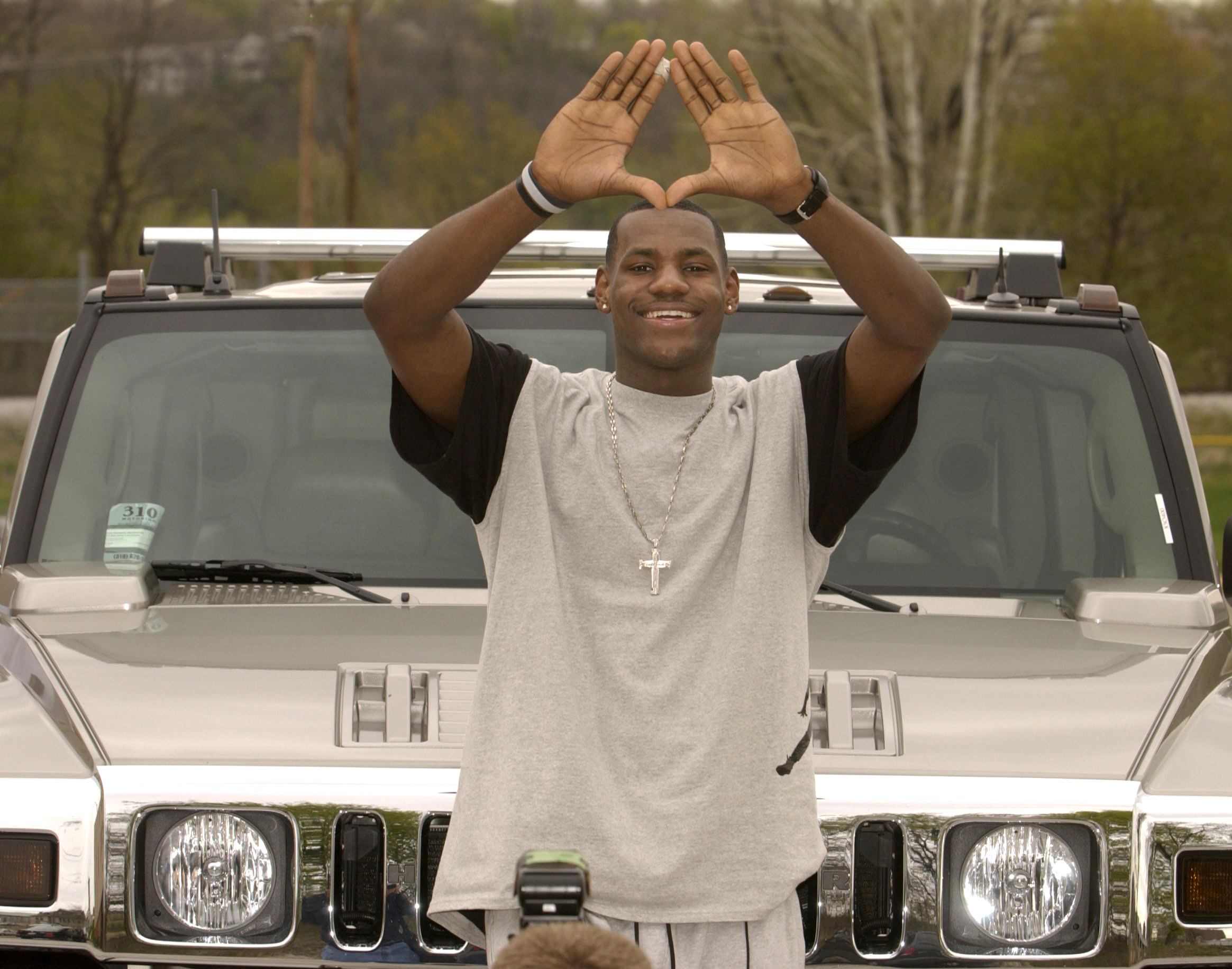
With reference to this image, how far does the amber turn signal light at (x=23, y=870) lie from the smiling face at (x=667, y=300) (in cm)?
106

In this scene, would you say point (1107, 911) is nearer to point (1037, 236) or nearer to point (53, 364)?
point (53, 364)

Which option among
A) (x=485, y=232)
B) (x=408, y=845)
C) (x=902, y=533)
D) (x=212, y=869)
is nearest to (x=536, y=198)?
(x=485, y=232)

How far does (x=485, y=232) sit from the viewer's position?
2.32m

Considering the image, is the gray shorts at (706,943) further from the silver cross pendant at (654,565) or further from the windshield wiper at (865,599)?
the windshield wiper at (865,599)

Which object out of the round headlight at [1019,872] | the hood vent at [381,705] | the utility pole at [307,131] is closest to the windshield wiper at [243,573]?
the hood vent at [381,705]

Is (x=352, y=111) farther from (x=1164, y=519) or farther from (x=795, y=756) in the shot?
(x=795, y=756)

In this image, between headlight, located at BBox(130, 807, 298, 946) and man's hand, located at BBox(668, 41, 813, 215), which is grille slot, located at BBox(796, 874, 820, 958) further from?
man's hand, located at BBox(668, 41, 813, 215)

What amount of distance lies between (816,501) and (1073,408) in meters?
1.60

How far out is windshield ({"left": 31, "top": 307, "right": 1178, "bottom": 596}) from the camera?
3.59 metres

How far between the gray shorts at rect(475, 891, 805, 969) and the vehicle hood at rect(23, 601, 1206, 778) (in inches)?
12.4

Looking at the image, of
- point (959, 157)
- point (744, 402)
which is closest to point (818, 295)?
point (744, 402)

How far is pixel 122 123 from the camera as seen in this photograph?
4253 cm

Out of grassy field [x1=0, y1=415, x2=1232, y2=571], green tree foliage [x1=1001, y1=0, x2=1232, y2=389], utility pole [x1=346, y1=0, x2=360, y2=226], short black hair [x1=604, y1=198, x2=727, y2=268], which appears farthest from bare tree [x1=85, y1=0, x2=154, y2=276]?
short black hair [x1=604, y1=198, x2=727, y2=268]

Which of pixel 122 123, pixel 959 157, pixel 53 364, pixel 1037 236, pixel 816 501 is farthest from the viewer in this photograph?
pixel 122 123
